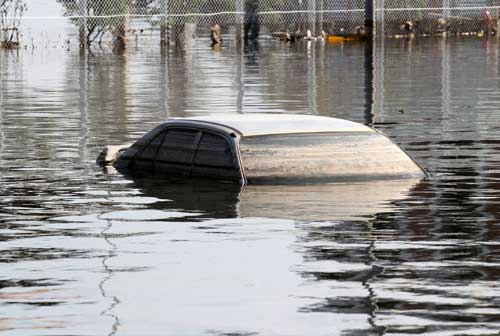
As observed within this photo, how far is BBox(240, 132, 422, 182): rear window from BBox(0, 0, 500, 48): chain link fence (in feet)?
153

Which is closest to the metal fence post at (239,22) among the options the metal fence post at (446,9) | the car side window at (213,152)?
the metal fence post at (446,9)

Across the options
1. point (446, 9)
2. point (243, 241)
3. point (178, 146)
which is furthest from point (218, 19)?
point (243, 241)

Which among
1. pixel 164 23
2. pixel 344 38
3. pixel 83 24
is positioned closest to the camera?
pixel 83 24

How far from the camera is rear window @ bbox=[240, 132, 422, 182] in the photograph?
903 inches

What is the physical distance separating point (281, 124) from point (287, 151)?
62 cm

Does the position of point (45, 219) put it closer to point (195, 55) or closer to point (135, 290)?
point (135, 290)

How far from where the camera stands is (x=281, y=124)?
23422mm

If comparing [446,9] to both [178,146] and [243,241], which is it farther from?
[243,241]

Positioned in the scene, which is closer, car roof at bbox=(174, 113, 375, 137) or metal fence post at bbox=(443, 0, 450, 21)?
car roof at bbox=(174, 113, 375, 137)

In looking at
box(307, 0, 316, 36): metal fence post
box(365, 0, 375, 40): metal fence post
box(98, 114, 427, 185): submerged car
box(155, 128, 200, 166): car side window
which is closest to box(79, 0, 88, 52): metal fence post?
box(365, 0, 375, 40): metal fence post

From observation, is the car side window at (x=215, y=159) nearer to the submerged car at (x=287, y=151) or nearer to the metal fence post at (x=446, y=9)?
the submerged car at (x=287, y=151)

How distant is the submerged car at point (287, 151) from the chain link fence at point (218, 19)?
150ft

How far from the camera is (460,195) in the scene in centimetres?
2234

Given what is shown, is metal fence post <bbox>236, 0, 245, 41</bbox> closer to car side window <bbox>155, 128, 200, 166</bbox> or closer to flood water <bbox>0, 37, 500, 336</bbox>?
flood water <bbox>0, 37, 500, 336</bbox>
